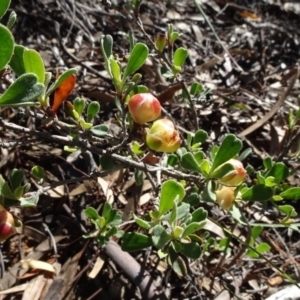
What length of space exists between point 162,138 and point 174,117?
1.07 metres

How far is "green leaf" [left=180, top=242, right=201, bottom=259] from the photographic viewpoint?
1.47 m

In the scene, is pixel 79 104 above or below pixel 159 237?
above

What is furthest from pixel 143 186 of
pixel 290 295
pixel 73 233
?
pixel 290 295

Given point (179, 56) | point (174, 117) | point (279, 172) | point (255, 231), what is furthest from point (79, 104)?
point (174, 117)

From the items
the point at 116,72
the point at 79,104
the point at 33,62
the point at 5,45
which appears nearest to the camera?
the point at 5,45

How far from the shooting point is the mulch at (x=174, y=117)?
1924mm

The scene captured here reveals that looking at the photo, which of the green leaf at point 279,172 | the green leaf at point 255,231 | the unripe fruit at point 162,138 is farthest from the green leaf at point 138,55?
the green leaf at point 255,231

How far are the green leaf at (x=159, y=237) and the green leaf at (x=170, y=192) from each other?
8cm

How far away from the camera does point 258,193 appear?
1.56 metres

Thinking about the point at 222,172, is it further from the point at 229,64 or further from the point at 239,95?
the point at 229,64

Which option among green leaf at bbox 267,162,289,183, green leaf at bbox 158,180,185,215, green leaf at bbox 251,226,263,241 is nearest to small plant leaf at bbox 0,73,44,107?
green leaf at bbox 158,180,185,215

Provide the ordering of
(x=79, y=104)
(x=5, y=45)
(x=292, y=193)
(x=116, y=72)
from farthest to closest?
(x=292, y=193) → (x=79, y=104) → (x=116, y=72) → (x=5, y=45)

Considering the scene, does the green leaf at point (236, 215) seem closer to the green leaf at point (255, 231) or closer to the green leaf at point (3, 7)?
the green leaf at point (255, 231)

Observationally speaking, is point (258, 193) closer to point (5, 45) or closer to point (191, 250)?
point (191, 250)
